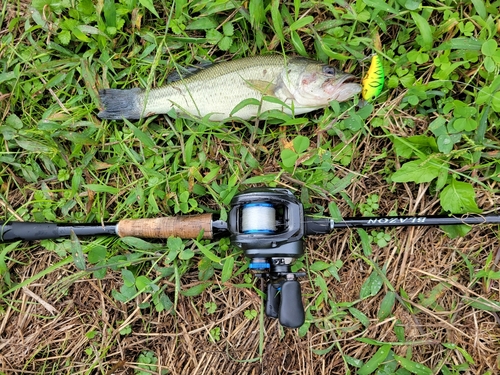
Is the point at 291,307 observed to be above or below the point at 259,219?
below

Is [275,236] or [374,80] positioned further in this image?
[374,80]

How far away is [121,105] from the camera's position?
2.85 meters

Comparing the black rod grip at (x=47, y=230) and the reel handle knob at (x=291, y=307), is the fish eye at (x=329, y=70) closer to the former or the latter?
the reel handle knob at (x=291, y=307)

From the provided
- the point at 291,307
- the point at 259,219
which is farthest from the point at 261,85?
the point at 291,307

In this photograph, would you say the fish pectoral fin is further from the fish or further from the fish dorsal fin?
the fish dorsal fin

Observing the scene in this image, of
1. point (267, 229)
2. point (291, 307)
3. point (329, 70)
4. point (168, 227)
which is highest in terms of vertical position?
point (329, 70)

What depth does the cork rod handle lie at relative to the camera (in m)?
2.59

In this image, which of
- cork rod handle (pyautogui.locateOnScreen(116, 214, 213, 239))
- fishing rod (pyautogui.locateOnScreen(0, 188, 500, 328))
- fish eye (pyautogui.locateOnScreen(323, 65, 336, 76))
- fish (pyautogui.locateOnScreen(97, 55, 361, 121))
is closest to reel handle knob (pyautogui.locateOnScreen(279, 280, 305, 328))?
fishing rod (pyautogui.locateOnScreen(0, 188, 500, 328))

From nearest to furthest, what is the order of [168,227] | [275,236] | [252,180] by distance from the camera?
[275,236], [168,227], [252,180]

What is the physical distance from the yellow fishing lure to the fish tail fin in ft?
4.79

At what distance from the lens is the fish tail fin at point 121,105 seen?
9.34 feet

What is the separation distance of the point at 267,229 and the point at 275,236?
0.06 m

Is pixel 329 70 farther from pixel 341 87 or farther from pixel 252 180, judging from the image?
pixel 252 180

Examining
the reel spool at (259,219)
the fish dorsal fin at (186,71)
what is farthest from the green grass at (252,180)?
the reel spool at (259,219)
